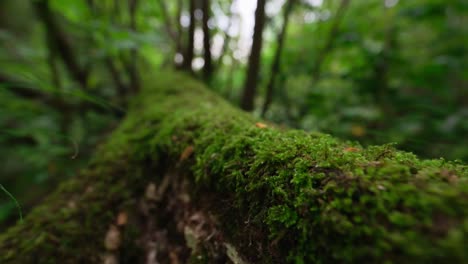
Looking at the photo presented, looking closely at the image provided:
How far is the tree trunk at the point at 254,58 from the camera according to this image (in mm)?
2363

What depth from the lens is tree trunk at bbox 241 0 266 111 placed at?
2.36 meters

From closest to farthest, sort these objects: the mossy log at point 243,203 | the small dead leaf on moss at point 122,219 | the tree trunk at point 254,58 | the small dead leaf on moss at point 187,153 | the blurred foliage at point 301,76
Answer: the mossy log at point 243,203, the small dead leaf on moss at point 187,153, the small dead leaf on moss at point 122,219, the tree trunk at point 254,58, the blurred foliage at point 301,76

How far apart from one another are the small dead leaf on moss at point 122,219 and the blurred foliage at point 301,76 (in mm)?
1419

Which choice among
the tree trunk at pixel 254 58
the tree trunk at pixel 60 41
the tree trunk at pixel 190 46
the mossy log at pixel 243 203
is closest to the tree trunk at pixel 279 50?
the tree trunk at pixel 254 58

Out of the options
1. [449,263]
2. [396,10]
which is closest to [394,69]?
[396,10]

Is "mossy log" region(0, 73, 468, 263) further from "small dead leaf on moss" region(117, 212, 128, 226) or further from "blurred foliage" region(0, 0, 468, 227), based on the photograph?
"blurred foliage" region(0, 0, 468, 227)

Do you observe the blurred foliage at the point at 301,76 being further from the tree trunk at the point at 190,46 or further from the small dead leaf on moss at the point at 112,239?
the small dead leaf on moss at the point at 112,239

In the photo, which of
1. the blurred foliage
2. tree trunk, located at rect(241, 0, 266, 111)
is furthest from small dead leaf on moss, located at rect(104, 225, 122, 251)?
tree trunk, located at rect(241, 0, 266, 111)

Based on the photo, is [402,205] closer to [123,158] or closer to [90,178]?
[123,158]

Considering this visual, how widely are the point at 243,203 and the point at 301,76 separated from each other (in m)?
3.35

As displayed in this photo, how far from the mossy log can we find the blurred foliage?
4.23 ft

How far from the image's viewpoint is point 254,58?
2682 mm

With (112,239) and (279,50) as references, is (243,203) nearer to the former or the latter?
(112,239)

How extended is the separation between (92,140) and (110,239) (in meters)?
2.59
